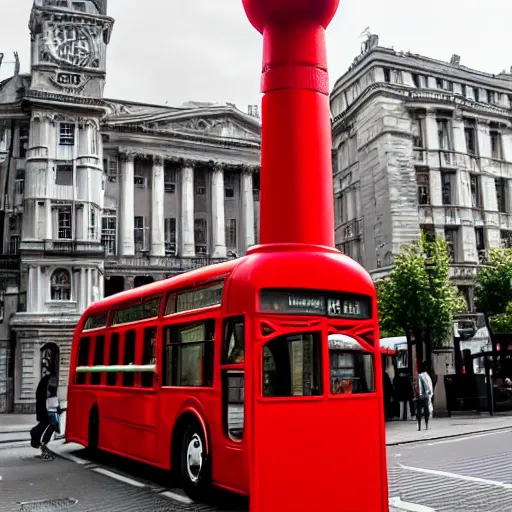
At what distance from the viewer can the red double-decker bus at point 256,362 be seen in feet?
28.8

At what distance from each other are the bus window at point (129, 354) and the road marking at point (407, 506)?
533 cm

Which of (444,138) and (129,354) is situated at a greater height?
(444,138)

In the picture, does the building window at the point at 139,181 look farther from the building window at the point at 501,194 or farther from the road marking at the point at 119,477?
the road marking at the point at 119,477

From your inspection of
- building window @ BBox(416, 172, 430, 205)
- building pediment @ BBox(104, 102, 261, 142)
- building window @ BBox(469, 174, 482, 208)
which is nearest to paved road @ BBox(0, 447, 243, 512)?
building window @ BBox(416, 172, 430, 205)

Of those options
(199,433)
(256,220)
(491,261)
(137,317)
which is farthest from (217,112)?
(199,433)

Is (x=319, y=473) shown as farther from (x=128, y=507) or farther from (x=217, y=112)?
(x=217, y=112)

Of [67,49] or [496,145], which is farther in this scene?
[496,145]

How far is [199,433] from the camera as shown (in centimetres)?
1054

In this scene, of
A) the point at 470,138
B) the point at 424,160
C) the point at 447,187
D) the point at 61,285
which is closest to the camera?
the point at 61,285

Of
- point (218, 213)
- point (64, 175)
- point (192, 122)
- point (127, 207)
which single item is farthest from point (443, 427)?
point (192, 122)

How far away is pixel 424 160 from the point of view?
4434cm

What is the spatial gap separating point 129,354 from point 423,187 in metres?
33.8

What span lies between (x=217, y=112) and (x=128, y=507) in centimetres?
4176

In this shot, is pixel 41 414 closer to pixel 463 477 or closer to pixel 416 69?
pixel 463 477
